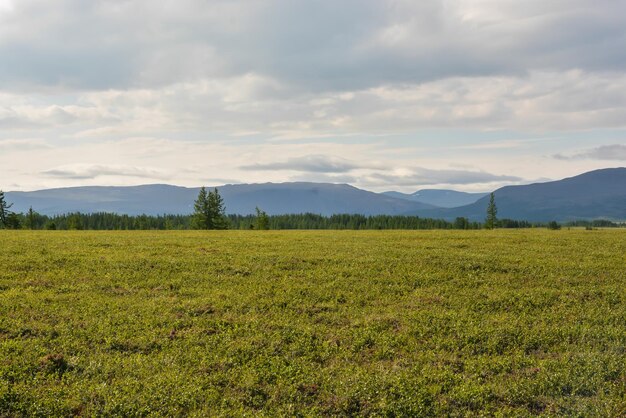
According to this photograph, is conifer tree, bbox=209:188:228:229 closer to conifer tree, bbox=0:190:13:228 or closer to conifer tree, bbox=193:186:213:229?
conifer tree, bbox=193:186:213:229

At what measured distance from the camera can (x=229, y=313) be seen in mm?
17688

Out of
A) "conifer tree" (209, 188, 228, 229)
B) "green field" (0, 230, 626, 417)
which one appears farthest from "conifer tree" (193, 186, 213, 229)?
"green field" (0, 230, 626, 417)

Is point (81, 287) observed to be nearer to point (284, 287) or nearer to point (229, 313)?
point (229, 313)

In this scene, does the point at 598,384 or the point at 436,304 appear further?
the point at 436,304

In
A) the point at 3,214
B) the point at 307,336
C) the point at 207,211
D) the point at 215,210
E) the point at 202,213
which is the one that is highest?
the point at 215,210

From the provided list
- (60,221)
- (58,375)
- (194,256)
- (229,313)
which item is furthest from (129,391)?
(60,221)

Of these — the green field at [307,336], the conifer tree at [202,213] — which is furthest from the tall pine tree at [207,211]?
the green field at [307,336]

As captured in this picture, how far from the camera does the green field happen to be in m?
11.4

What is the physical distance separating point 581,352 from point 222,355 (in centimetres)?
1152

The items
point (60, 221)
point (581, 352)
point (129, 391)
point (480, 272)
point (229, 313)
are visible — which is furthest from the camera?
point (60, 221)

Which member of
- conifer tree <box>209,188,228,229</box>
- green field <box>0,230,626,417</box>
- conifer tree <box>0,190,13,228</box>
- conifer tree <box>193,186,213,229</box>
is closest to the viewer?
green field <box>0,230,626,417</box>

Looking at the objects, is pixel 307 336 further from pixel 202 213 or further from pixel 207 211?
pixel 207 211

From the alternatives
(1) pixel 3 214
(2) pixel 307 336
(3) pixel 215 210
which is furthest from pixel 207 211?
(2) pixel 307 336

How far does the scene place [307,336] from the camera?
15.5m
